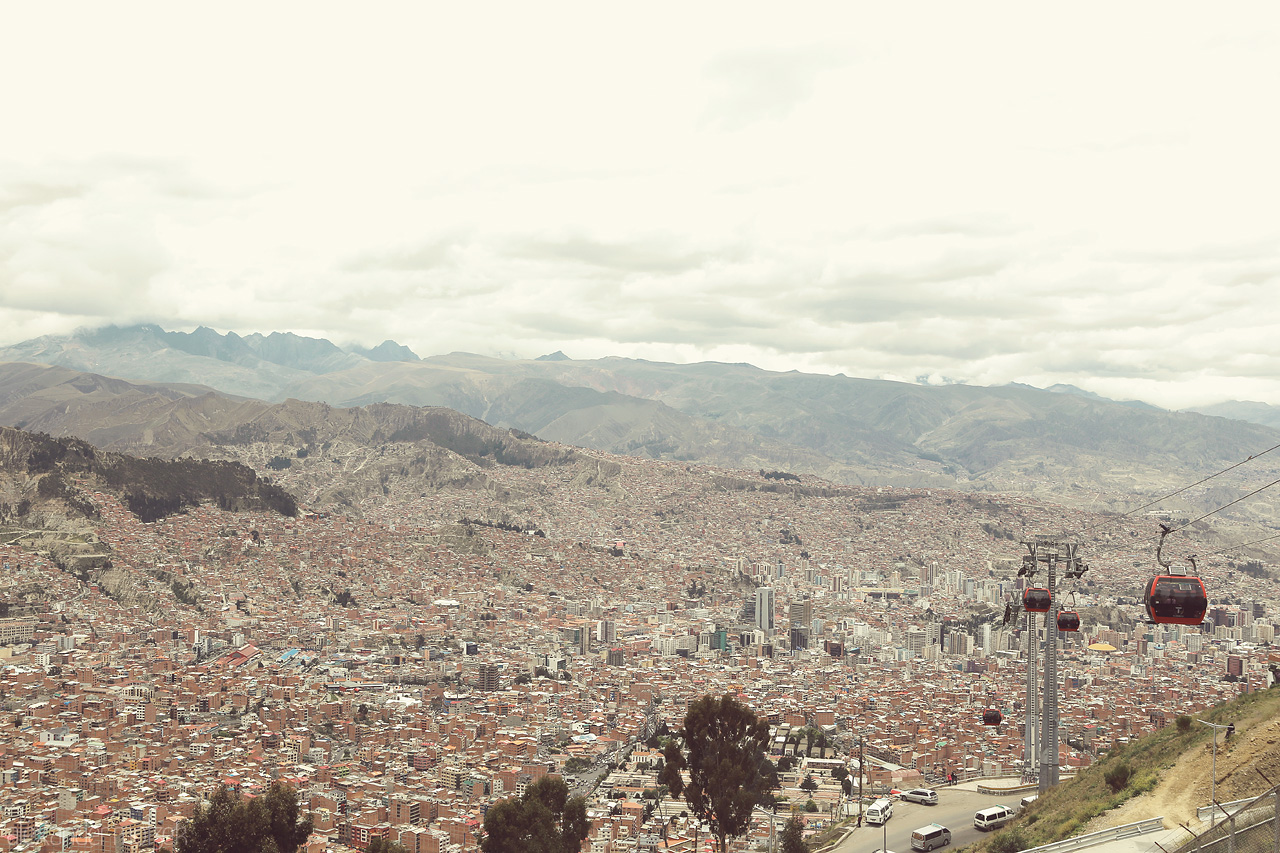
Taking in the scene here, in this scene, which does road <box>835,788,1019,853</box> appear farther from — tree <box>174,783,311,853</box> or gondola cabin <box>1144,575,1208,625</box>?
tree <box>174,783,311,853</box>

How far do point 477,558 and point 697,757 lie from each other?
94.5m

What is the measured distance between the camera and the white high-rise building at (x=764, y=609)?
100062mm

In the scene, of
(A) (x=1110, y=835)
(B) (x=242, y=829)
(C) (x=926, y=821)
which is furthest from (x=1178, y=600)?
(B) (x=242, y=829)

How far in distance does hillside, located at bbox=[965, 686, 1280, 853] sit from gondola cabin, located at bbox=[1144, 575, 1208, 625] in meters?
2.42

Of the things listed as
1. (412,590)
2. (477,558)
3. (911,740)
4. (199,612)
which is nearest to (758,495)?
(477,558)

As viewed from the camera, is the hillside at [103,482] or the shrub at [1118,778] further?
the hillside at [103,482]

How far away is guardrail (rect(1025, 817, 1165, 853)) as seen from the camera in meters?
16.4

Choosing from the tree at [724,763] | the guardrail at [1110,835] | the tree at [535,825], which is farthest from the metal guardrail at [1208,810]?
the tree at [535,825]

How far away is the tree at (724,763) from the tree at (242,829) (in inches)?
402

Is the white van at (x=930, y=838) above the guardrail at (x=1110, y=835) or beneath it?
beneath

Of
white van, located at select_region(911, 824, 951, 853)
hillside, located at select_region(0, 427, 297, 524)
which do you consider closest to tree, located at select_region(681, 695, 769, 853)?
white van, located at select_region(911, 824, 951, 853)

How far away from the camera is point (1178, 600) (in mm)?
19469

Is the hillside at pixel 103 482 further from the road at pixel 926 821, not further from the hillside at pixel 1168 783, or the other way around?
the hillside at pixel 1168 783

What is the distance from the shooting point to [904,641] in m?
95.9
